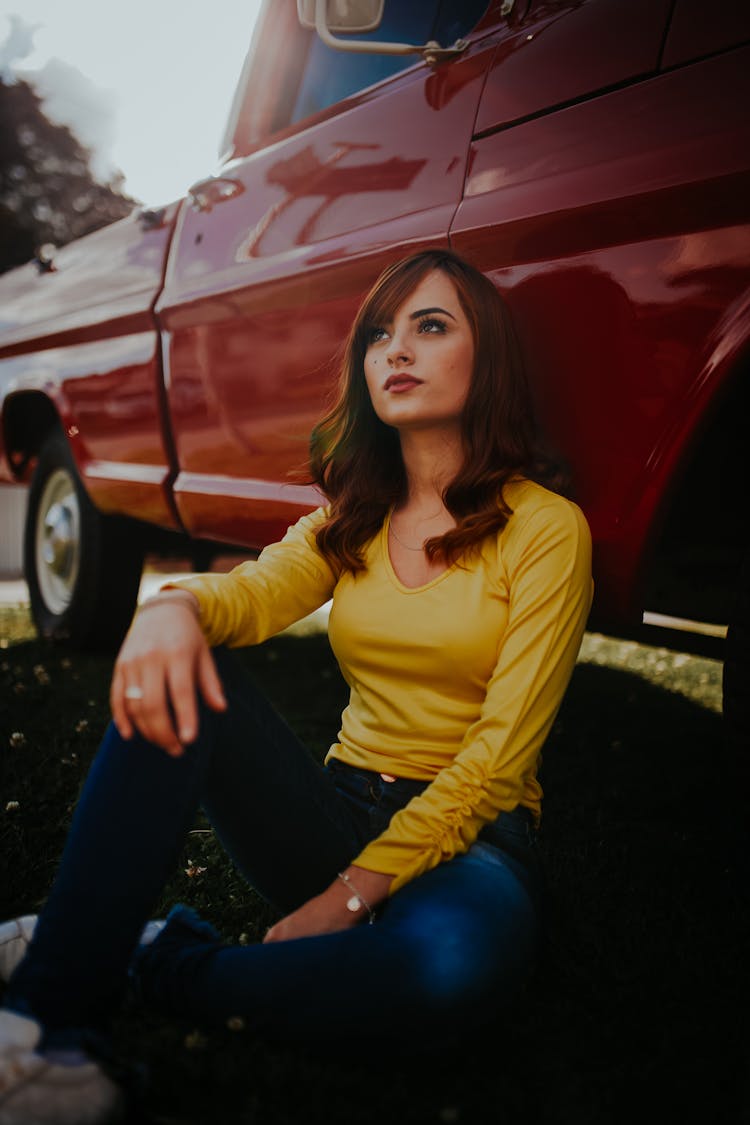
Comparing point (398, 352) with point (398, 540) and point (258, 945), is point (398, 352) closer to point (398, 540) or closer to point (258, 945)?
point (398, 540)

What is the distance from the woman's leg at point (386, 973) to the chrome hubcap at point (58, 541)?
2.67 meters

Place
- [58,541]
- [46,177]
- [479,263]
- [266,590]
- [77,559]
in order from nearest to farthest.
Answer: [266,590] → [479,263] → [77,559] → [58,541] → [46,177]

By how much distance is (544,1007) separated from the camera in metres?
1.41

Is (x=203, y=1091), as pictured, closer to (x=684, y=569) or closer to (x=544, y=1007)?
(x=544, y=1007)

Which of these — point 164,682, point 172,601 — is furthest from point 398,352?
point 164,682

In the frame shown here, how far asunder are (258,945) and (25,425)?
127 inches

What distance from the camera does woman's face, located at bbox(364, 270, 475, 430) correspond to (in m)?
1.61

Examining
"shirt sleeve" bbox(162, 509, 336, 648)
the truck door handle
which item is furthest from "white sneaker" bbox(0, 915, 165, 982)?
the truck door handle

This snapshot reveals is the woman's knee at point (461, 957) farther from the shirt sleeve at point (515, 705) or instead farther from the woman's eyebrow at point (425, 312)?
the woman's eyebrow at point (425, 312)

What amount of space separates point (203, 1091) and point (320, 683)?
245cm

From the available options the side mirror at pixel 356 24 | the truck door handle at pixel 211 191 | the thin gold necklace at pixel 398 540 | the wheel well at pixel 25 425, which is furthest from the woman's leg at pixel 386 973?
the wheel well at pixel 25 425

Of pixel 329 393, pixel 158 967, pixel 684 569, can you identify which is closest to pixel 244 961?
pixel 158 967

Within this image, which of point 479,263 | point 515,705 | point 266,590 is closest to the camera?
point 515,705

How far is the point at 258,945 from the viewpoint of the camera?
4.00 feet
